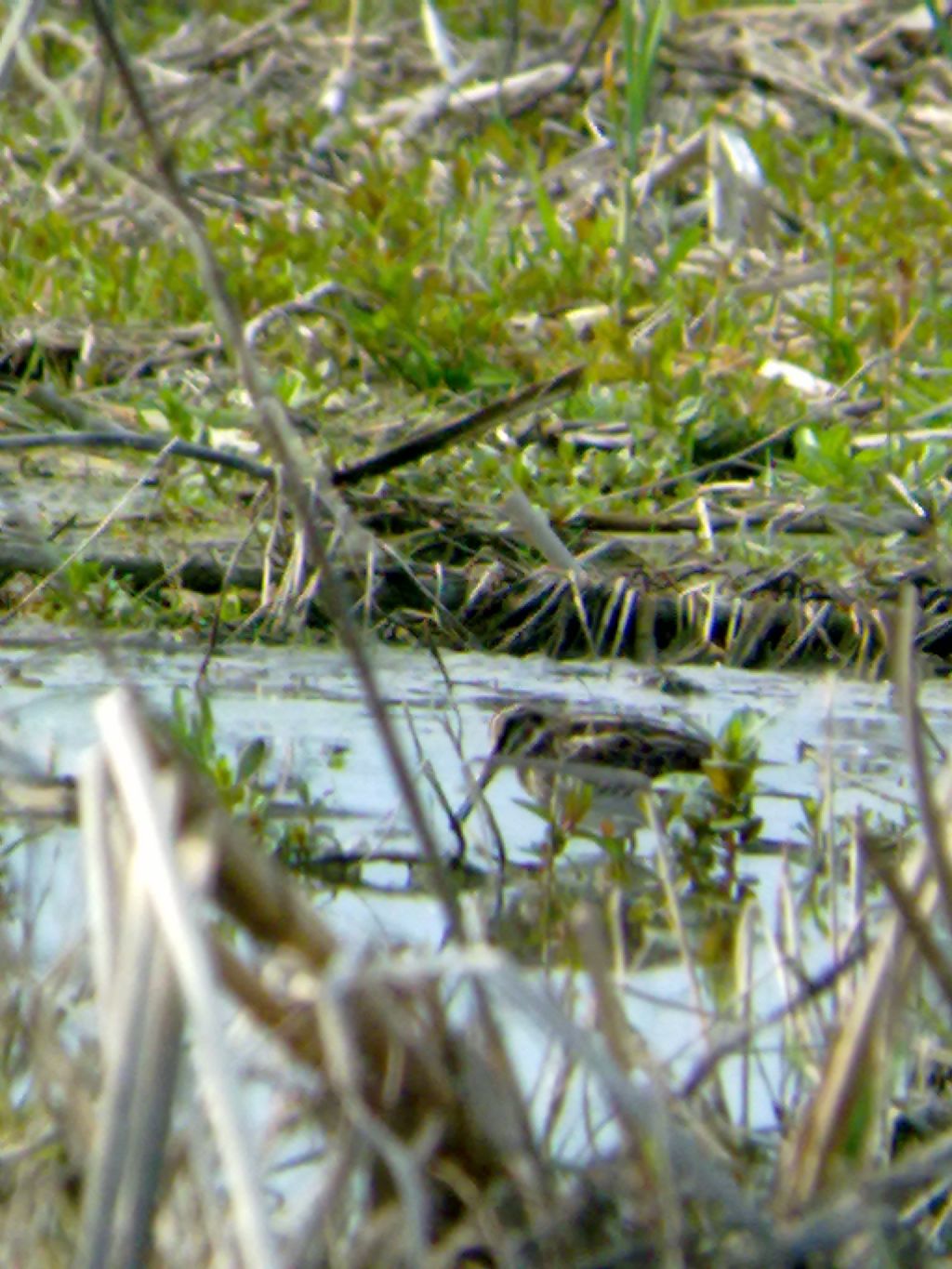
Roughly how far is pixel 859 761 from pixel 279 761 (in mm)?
724

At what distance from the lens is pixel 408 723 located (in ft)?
7.90

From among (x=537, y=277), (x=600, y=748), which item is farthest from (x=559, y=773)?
(x=537, y=277)

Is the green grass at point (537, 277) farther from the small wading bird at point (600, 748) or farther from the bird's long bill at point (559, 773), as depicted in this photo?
the bird's long bill at point (559, 773)

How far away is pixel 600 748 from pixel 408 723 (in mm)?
342

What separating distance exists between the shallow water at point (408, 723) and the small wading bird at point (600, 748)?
0.05 m

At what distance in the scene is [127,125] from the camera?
569 cm

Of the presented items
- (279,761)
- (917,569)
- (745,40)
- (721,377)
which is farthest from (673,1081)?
(745,40)

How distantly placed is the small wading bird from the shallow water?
47 mm

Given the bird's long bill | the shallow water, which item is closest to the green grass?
the shallow water

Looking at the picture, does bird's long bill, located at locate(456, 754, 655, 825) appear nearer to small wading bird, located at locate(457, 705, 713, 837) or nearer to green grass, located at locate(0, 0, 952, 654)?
small wading bird, located at locate(457, 705, 713, 837)

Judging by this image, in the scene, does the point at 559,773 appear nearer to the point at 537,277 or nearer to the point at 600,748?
the point at 600,748

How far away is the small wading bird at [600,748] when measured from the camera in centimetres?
258

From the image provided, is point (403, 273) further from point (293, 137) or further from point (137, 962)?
point (137, 962)

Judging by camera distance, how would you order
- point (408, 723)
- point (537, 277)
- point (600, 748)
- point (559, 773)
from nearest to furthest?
point (559, 773)
point (408, 723)
point (600, 748)
point (537, 277)
